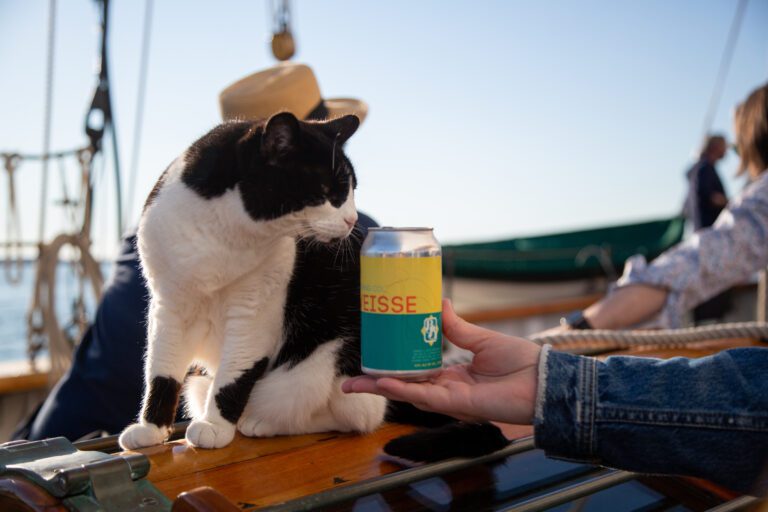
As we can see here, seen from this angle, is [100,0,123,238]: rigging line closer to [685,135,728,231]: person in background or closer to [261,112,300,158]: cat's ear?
[261,112,300,158]: cat's ear

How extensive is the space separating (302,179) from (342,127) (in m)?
0.12

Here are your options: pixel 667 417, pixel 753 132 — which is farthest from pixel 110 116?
pixel 753 132

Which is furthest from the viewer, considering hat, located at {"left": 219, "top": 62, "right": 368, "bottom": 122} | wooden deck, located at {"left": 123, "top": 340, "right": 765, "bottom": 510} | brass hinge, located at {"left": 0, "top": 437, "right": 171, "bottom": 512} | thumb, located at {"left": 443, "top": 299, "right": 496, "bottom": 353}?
hat, located at {"left": 219, "top": 62, "right": 368, "bottom": 122}

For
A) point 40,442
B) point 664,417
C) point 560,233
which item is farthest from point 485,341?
point 560,233

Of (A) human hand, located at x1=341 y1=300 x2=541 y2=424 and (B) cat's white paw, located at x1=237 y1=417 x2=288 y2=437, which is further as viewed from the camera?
(B) cat's white paw, located at x1=237 y1=417 x2=288 y2=437

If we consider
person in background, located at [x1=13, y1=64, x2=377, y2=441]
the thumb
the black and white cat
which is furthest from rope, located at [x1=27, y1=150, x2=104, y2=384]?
the thumb

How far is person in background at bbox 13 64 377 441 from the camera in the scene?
1.09 metres

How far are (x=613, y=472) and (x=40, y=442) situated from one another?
0.68m

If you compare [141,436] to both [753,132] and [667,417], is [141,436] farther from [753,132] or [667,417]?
[753,132]

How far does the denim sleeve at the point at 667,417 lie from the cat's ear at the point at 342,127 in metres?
0.45

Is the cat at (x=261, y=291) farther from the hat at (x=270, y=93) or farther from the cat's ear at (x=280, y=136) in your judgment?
the hat at (x=270, y=93)

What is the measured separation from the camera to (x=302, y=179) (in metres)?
0.83

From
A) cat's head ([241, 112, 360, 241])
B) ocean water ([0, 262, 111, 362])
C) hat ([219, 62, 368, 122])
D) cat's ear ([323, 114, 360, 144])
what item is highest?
hat ([219, 62, 368, 122])

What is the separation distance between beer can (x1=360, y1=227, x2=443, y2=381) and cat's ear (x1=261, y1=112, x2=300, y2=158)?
21cm
